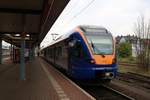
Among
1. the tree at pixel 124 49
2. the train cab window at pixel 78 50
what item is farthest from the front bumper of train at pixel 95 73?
the tree at pixel 124 49

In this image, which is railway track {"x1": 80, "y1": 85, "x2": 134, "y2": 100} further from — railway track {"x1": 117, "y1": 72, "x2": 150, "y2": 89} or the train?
railway track {"x1": 117, "y1": 72, "x2": 150, "y2": 89}

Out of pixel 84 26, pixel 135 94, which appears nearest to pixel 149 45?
pixel 84 26

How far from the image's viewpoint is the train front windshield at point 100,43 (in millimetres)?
14187

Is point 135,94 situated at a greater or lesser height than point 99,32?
lesser

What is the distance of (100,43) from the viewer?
14492mm

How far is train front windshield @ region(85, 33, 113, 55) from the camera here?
46.5 ft

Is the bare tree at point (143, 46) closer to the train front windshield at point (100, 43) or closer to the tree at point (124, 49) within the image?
the train front windshield at point (100, 43)

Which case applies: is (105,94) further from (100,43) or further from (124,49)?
(124,49)

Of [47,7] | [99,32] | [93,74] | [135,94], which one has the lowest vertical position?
[135,94]

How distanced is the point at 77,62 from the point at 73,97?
3.94m

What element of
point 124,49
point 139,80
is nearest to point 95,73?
point 139,80

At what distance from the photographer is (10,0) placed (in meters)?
14.8

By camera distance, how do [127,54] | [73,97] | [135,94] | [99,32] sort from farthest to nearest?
[127,54]
[99,32]
[135,94]
[73,97]

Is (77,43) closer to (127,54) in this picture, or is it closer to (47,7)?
(47,7)
